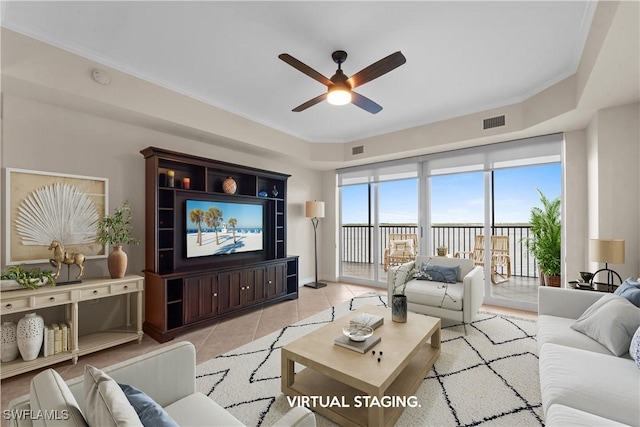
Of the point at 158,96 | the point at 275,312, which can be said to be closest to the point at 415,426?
the point at 275,312

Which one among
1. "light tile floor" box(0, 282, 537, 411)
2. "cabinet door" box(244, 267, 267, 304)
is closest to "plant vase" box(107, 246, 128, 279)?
"light tile floor" box(0, 282, 537, 411)

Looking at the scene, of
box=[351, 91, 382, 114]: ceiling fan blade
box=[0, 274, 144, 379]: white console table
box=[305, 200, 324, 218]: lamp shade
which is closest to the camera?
box=[0, 274, 144, 379]: white console table

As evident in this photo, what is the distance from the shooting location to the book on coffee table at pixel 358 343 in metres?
1.96

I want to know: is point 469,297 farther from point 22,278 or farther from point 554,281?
point 22,278

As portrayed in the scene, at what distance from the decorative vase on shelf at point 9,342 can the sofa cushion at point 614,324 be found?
4.38 m

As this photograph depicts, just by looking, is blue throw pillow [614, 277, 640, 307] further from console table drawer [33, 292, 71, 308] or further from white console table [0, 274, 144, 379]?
console table drawer [33, 292, 71, 308]

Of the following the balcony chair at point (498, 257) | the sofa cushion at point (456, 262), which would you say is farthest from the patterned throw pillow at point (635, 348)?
the balcony chair at point (498, 257)

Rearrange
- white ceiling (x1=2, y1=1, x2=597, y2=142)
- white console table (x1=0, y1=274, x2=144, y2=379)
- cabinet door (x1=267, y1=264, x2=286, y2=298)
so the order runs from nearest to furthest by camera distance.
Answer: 1. white ceiling (x1=2, y1=1, x2=597, y2=142)
2. white console table (x1=0, y1=274, x2=144, y2=379)
3. cabinet door (x1=267, y1=264, x2=286, y2=298)

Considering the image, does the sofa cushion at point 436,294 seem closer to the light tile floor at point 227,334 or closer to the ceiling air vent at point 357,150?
the light tile floor at point 227,334

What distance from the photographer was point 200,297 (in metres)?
3.34

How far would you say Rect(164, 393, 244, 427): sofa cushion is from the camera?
3.93 ft

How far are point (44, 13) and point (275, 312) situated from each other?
147 inches

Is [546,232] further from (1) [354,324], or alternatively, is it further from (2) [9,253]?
(2) [9,253]

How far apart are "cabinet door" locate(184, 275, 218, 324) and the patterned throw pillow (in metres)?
3.62
